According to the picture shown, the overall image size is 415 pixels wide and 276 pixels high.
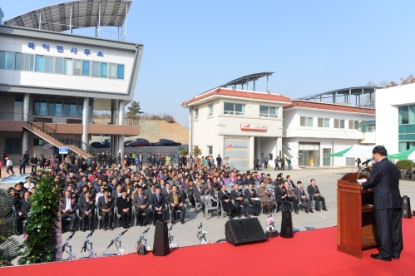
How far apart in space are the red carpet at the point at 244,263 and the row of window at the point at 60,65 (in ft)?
80.3

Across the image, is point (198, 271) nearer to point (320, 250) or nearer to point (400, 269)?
point (320, 250)

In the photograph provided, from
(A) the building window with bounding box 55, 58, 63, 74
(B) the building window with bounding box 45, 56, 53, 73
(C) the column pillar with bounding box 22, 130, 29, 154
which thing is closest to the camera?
(C) the column pillar with bounding box 22, 130, 29, 154

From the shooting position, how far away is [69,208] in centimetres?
855

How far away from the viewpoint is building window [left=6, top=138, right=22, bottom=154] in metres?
25.8

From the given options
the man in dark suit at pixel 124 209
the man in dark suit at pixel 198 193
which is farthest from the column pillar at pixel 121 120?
the man in dark suit at pixel 124 209

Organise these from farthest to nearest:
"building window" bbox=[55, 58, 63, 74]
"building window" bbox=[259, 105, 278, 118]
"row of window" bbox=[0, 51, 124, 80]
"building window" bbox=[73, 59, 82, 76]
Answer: "building window" bbox=[259, 105, 278, 118] → "building window" bbox=[73, 59, 82, 76] → "building window" bbox=[55, 58, 63, 74] → "row of window" bbox=[0, 51, 124, 80]

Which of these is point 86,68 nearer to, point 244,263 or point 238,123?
point 238,123

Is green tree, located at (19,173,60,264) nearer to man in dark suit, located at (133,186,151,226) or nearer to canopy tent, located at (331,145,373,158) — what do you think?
man in dark suit, located at (133,186,151,226)

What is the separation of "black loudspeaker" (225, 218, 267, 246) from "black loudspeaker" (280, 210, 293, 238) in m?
0.46

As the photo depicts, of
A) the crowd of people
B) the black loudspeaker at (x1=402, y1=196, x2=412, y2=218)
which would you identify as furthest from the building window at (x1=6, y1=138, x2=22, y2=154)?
the black loudspeaker at (x1=402, y1=196, x2=412, y2=218)

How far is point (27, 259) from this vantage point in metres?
4.34

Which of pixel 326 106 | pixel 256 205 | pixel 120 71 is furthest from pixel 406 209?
pixel 326 106

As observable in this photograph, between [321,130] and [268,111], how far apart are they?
717 centimetres

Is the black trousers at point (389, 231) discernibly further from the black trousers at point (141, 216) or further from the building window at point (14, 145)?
the building window at point (14, 145)
